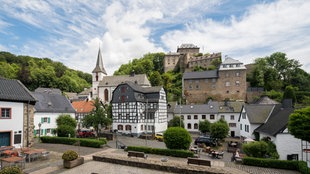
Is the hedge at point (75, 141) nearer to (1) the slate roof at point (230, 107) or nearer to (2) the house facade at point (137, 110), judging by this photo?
(2) the house facade at point (137, 110)

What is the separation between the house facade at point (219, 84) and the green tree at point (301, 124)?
1787 inches

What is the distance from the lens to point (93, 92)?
65125 mm

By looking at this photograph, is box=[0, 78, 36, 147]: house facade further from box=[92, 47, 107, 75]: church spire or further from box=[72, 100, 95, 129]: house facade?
box=[92, 47, 107, 75]: church spire

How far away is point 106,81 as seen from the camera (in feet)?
205

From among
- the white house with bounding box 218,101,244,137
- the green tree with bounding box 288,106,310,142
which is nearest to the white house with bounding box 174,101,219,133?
the white house with bounding box 218,101,244,137

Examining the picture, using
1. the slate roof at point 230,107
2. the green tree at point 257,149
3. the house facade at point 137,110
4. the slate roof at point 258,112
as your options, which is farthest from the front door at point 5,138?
the slate roof at point 230,107

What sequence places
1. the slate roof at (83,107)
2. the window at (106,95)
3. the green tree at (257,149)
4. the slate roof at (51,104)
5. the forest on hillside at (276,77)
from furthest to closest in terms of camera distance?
1. the window at (106,95)
2. the forest on hillside at (276,77)
3. the slate roof at (83,107)
4. the slate roof at (51,104)
5. the green tree at (257,149)

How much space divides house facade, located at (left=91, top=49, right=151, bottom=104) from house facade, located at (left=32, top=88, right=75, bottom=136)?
89.3ft

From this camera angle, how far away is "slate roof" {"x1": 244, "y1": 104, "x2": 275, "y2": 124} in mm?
27134

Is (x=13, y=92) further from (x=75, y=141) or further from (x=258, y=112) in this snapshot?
(x=258, y=112)

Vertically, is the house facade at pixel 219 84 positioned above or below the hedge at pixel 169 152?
above

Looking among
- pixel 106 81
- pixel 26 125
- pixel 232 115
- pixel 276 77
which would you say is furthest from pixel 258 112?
pixel 106 81

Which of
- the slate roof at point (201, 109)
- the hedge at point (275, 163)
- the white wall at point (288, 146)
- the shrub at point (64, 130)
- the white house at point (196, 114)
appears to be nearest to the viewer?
the hedge at point (275, 163)

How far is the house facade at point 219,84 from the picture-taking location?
2270 inches
